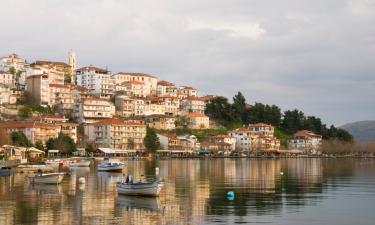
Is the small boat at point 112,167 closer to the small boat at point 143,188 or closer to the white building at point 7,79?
the small boat at point 143,188

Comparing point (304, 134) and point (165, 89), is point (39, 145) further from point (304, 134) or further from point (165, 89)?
point (304, 134)

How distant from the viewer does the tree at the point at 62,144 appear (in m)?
98.9

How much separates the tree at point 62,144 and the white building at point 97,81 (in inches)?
1378

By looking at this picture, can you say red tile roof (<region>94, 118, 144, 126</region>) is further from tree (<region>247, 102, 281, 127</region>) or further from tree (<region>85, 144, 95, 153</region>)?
tree (<region>247, 102, 281, 127</region>)

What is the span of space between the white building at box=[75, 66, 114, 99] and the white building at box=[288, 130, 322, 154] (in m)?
49.8

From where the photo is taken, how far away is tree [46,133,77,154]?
324 feet

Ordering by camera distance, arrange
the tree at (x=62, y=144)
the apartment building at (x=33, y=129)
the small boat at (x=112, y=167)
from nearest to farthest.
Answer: the small boat at (x=112, y=167), the tree at (x=62, y=144), the apartment building at (x=33, y=129)

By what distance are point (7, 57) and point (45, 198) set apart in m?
109

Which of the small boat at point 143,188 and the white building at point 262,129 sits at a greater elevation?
the white building at point 262,129

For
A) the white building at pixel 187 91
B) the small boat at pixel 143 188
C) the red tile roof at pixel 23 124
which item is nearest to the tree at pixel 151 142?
the red tile roof at pixel 23 124

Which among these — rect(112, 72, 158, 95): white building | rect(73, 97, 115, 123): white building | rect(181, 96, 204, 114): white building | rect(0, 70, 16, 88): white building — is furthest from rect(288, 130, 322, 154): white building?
rect(0, 70, 16, 88): white building

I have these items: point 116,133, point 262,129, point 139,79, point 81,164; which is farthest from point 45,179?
point 262,129

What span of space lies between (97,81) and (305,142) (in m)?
55.5

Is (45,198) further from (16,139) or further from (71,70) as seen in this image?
(71,70)
